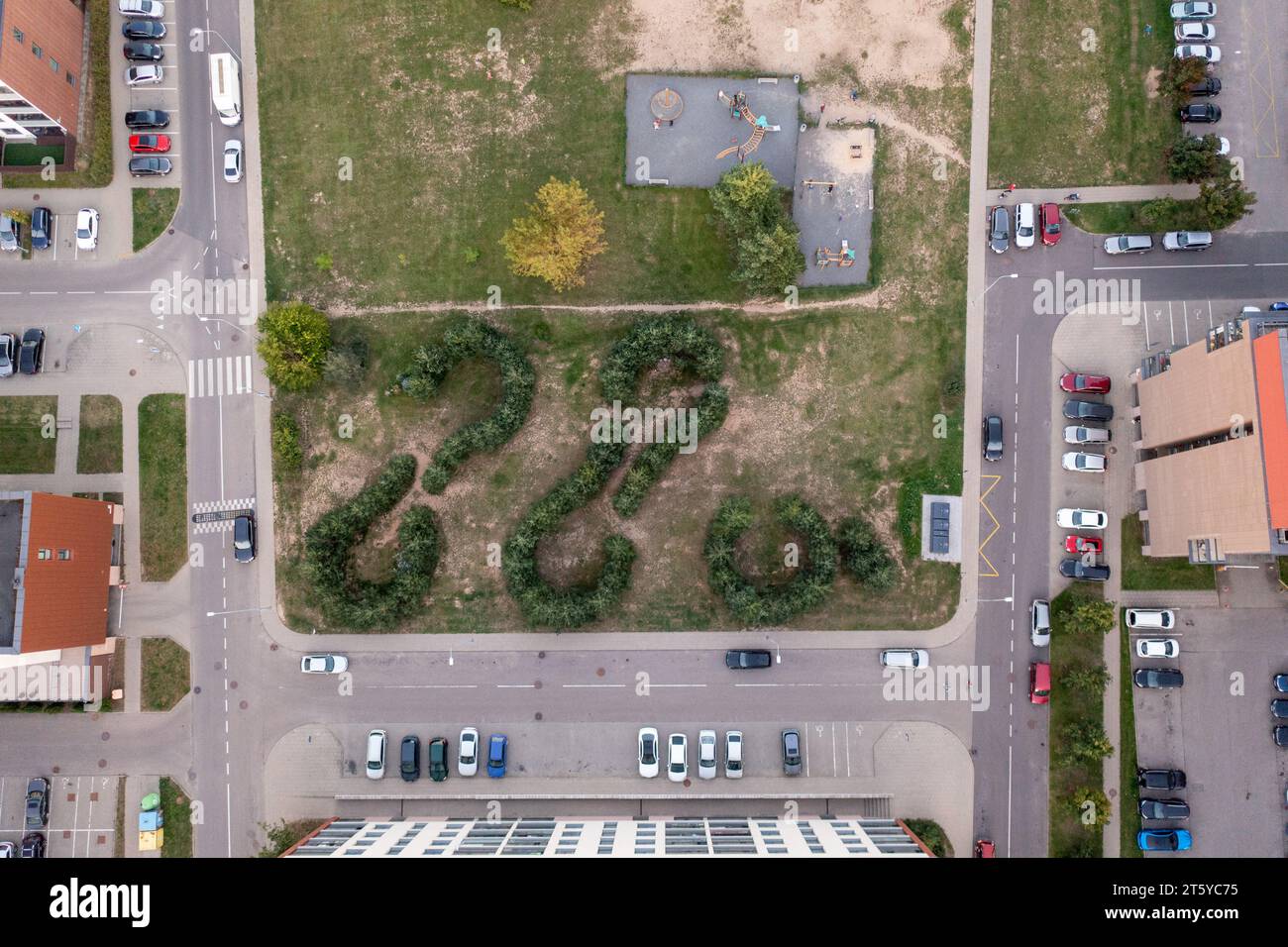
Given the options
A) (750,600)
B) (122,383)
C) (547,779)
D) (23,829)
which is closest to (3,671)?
(23,829)

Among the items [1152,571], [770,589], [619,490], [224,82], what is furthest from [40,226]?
[1152,571]

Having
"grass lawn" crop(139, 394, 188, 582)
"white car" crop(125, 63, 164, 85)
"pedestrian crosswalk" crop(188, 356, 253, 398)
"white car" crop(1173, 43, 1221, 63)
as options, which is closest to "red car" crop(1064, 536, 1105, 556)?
"white car" crop(1173, 43, 1221, 63)

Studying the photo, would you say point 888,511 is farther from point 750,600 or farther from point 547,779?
point 547,779

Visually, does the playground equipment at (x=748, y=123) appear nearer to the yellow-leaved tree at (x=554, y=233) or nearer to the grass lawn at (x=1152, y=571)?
the yellow-leaved tree at (x=554, y=233)

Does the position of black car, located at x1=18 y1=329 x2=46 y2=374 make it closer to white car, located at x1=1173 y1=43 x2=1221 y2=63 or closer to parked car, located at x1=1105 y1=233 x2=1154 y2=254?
parked car, located at x1=1105 y1=233 x2=1154 y2=254

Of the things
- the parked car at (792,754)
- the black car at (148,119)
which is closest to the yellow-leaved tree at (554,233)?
the black car at (148,119)

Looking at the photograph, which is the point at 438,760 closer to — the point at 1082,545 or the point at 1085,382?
the point at 1082,545
